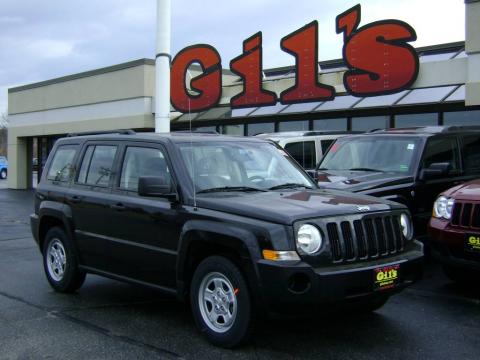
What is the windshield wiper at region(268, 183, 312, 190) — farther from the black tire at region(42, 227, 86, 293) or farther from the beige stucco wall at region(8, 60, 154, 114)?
the beige stucco wall at region(8, 60, 154, 114)

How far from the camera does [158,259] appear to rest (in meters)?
5.23

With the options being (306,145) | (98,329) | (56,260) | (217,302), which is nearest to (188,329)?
(217,302)

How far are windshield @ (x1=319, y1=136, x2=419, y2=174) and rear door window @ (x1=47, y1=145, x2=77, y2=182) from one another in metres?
4.09

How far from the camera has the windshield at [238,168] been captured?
17.3 ft

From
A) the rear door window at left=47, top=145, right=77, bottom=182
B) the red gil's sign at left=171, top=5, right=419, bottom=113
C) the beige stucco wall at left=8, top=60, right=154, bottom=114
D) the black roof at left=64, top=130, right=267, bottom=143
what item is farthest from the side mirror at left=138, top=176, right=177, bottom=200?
the beige stucco wall at left=8, top=60, right=154, bottom=114

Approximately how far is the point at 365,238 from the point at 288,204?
0.66 meters

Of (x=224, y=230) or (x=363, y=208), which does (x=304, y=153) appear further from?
(x=224, y=230)

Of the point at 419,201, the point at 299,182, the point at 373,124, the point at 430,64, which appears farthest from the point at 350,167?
the point at 373,124

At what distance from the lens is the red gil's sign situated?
1409 centimetres

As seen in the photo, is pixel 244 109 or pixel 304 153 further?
pixel 244 109

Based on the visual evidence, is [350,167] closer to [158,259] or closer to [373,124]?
[158,259]

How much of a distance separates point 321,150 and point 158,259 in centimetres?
744

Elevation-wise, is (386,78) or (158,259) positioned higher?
(386,78)

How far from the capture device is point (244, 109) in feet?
60.1
